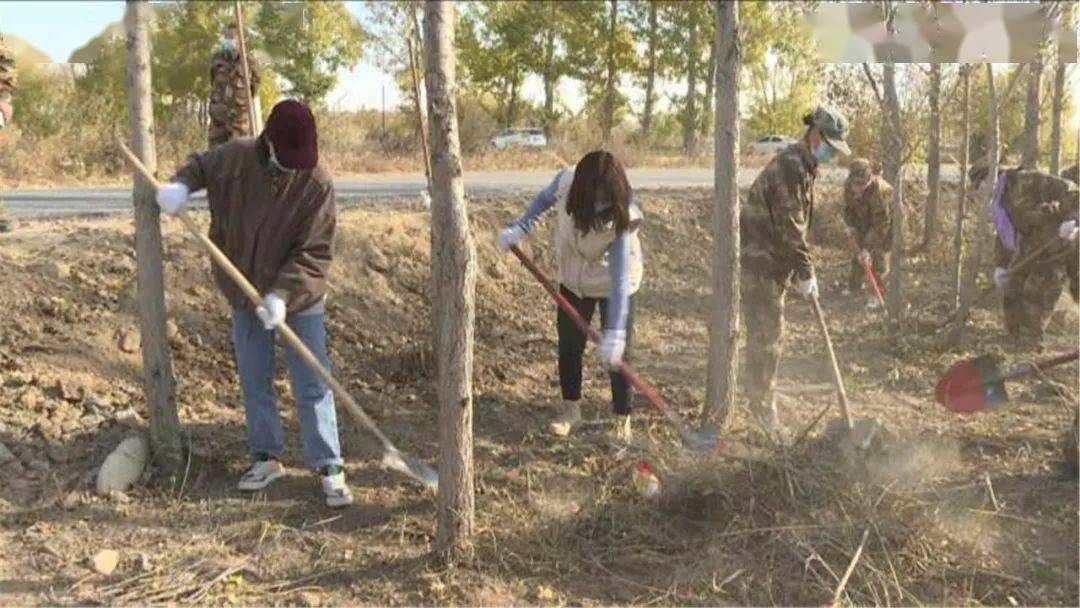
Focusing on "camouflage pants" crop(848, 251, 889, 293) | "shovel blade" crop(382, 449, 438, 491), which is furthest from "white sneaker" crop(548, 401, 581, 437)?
"camouflage pants" crop(848, 251, 889, 293)

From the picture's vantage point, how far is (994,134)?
6875mm

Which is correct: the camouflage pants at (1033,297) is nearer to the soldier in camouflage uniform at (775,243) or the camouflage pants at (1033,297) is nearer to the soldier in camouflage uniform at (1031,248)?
the soldier in camouflage uniform at (1031,248)

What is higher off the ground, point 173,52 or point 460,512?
point 173,52

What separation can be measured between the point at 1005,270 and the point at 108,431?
6.08 m

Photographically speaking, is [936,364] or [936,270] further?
[936,270]

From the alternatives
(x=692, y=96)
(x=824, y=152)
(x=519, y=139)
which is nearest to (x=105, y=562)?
(x=824, y=152)

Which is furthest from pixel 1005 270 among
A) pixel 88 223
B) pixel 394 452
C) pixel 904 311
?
pixel 88 223

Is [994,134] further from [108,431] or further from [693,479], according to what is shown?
[108,431]

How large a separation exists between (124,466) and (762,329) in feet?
10.7

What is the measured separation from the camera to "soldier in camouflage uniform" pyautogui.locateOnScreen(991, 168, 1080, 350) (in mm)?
6781

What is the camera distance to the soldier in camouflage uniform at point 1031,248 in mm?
6781

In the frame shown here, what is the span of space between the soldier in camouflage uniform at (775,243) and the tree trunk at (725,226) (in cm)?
32

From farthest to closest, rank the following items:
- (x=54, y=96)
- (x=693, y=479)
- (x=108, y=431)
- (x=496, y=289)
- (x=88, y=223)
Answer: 1. (x=54, y=96)
2. (x=496, y=289)
3. (x=88, y=223)
4. (x=108, y=431)
5. (x=693, y=479)

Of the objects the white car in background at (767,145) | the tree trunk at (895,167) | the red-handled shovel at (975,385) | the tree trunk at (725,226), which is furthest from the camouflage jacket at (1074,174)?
the white car in background at (767,145)
